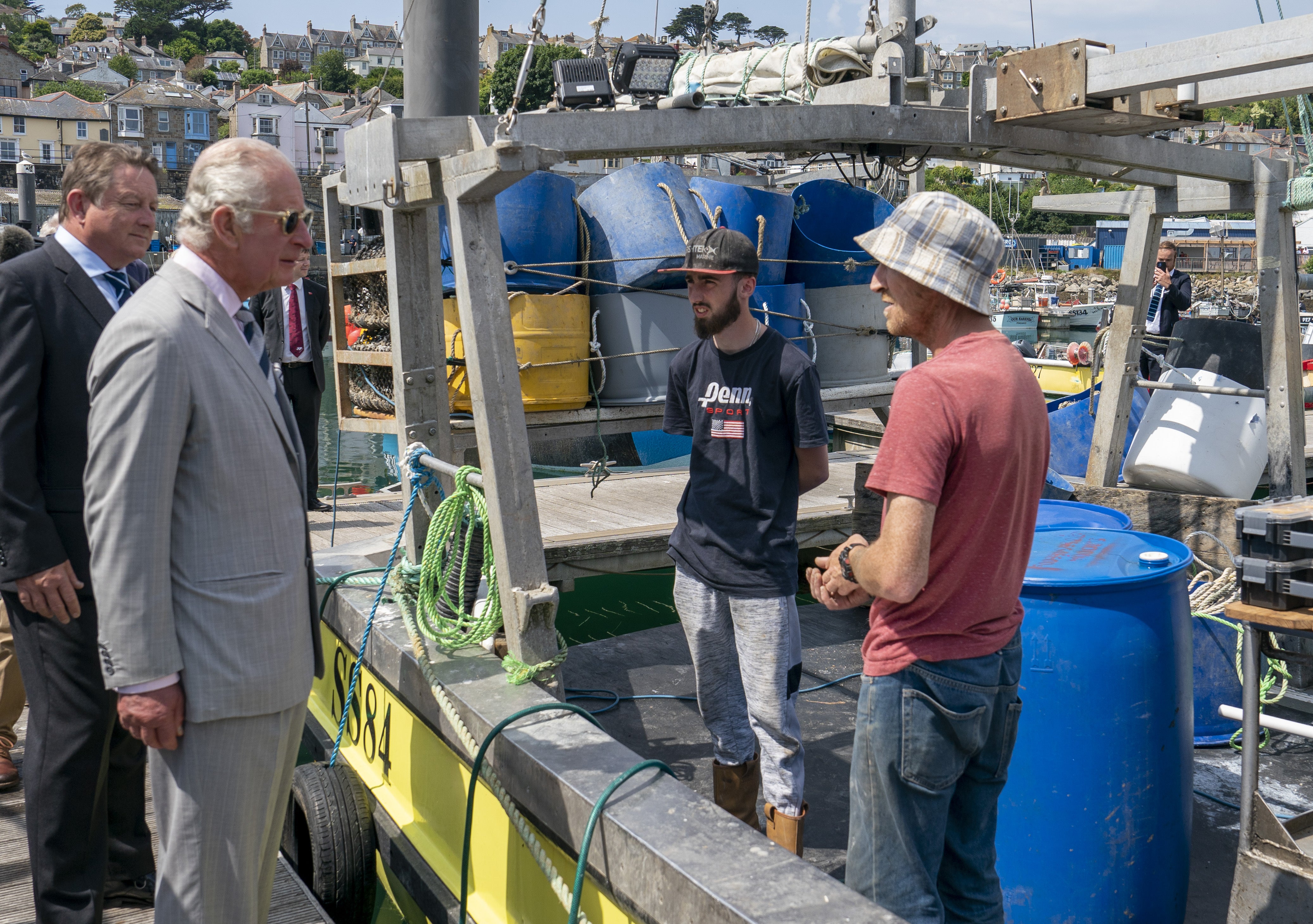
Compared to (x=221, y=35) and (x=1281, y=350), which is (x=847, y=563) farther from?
(x=221, y=35)

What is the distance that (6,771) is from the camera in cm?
409

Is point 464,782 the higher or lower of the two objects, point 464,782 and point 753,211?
the lower

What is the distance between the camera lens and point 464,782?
3.60 meters

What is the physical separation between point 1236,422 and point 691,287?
3.55 metres

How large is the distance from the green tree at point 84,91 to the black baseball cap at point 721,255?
399ft

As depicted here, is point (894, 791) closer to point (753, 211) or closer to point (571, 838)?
point (571, 838)

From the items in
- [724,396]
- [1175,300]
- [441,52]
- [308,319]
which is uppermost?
[441,52]

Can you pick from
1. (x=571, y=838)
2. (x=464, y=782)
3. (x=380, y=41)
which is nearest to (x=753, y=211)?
(x=464, y=782)

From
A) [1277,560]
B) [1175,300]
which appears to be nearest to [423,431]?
[1277,560]

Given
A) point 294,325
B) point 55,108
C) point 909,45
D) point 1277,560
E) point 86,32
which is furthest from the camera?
point 86,32

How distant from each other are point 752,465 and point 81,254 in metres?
2.02

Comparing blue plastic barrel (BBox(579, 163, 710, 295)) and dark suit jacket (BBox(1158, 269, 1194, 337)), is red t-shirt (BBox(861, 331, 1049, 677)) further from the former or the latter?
dark suit jacket (BBox(1158, 269, 1194, 337))

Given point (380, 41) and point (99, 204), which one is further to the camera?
point (380, 41)

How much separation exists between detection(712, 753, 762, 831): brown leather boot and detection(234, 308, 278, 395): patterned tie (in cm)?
201
